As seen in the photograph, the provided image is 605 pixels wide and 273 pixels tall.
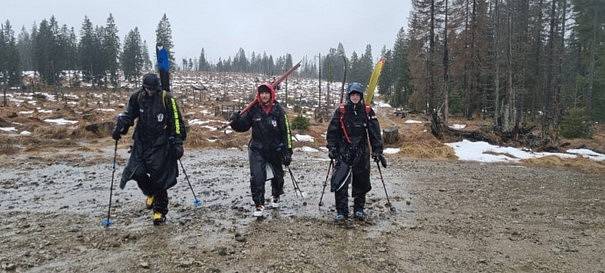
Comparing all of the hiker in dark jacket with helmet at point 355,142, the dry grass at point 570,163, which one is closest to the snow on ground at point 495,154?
the dry grass at point 570,163

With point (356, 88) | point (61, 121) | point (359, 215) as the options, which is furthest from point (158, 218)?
point (61, 121)

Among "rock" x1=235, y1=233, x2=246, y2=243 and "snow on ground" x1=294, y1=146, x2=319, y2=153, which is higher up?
"rock" x1=235, y1=233, x2=246, y2=243

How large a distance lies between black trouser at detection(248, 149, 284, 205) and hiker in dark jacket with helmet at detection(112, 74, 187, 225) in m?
1.25

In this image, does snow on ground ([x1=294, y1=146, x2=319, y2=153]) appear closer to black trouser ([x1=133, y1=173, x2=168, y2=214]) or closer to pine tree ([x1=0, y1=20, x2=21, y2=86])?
black trouser ([x1=133, y1=173, x2=168, y2=214])

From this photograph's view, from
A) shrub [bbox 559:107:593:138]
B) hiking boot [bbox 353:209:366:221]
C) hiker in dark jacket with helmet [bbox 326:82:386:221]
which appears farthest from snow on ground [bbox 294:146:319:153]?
shrub [bbox 559:107:593:138]

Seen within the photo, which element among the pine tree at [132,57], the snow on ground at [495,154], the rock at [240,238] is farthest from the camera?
the pine tree at [132,57]

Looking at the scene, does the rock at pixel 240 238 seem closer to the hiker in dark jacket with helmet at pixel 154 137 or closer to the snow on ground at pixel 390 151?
the hiker in dark jacket with helmet at pixel 154 137

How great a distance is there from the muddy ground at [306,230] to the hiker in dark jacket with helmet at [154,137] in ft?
2.09

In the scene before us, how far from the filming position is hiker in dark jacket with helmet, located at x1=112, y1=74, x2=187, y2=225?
22.3 ft

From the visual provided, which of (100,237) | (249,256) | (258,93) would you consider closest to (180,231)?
(100,237)

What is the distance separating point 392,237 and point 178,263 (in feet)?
10.3

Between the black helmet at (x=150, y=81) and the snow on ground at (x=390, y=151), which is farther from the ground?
the black helmet at (x=150, y=81)

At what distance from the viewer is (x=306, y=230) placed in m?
6.61

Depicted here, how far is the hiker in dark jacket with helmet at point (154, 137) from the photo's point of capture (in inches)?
268
